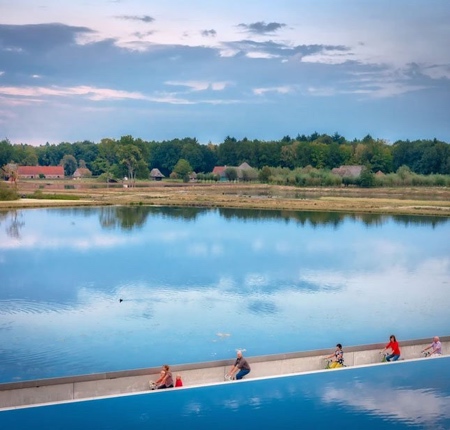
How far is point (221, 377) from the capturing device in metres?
11.3

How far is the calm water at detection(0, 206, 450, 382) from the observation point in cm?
1452

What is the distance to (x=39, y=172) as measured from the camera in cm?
9056

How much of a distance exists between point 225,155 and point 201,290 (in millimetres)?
78742

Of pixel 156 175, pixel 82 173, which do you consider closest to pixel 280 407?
pixel 156 175

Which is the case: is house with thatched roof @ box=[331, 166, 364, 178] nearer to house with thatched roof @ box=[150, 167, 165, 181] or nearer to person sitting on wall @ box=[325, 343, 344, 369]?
house with thatched roof @ box=[150, 167, 165, 181]

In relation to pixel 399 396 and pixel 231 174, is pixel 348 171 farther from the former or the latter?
pixel 399 396

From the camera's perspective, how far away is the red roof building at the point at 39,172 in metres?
89.2

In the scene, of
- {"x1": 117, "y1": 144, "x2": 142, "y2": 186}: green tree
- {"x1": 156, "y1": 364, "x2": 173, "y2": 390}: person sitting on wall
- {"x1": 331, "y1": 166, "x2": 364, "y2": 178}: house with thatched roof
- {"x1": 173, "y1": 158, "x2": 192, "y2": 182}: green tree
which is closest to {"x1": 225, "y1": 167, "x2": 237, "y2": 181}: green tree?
{"x1": 173, "y1": 158, "x2": 192, "y2": 182}: green tree

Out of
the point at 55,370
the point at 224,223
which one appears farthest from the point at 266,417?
the point at 224,223

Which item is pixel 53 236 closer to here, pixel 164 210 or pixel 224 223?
pixel 224 223

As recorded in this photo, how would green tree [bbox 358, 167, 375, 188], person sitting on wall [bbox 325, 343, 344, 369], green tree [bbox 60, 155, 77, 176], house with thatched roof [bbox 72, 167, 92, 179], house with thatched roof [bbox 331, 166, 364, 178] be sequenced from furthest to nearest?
green tree [bbox 60, 155, 77, 176] → house with thatched roof [bbox 72, 167, 92, 179] → house with thatched roof [bbox 331, 166, 364, 178] → green tree [bbox 358, 167, 375, 188] → person sitting on wall [bbox 325, 343, 344, 369]

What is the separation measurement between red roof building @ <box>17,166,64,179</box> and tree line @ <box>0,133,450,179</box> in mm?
2078

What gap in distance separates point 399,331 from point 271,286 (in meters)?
5.79

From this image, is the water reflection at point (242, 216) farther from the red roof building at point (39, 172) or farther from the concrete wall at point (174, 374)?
the red roof building at point (39, 172)
